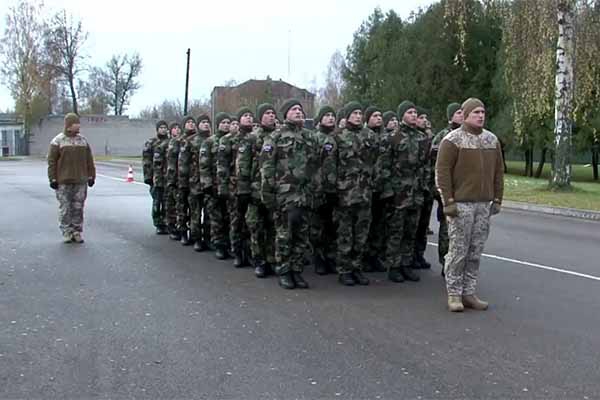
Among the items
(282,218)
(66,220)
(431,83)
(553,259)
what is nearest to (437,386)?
(282,218)

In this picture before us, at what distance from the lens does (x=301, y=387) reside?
5.04 m

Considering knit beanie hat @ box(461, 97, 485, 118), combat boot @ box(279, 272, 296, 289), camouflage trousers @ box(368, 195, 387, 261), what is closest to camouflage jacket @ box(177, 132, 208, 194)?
camouflage trousers @ box(368, 195, 387, 261)

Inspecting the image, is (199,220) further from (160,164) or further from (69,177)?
(69,177)

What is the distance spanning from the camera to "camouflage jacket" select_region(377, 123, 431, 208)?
865cm

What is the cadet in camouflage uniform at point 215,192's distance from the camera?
403 inches

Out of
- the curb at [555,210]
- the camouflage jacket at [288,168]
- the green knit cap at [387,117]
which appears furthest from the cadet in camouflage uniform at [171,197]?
the curb at [555,210]

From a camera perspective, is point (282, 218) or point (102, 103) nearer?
point (282, 218)

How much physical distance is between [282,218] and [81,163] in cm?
464

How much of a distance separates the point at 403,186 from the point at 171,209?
15.9 ft

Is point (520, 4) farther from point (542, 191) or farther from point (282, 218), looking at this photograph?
point (282, 218)

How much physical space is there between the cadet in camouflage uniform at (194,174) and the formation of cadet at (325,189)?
0.61 metres

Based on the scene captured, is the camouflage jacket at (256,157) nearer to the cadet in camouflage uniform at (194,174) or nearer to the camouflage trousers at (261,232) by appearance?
the camouflage trousers at (261,232)

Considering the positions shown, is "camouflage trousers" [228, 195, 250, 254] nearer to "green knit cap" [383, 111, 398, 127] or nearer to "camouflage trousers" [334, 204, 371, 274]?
"camouflage trousers" [334, 204, 371, 274]

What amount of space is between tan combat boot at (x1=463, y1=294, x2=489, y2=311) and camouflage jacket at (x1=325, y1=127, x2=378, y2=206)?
1.62m
